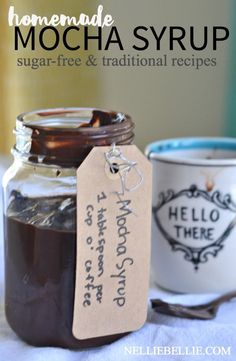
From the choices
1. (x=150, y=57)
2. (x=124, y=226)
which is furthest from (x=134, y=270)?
(x=150, y=57)

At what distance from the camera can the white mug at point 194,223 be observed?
0.44 m

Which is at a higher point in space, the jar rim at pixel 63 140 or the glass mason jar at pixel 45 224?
the jar rim at pixel 63 140

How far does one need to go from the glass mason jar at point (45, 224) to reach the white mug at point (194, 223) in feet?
0.25

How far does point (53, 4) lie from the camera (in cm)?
42

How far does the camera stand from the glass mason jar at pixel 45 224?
1.16 feet

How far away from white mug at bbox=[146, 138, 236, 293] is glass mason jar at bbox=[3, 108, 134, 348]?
0.08m

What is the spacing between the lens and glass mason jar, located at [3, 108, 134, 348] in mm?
353

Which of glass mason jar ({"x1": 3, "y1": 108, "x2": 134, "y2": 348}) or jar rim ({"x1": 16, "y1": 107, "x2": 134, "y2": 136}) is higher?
jar rim ({"x1": 16, "y1": 107, "x2": 134, "y2": 136})

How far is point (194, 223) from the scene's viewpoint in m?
0.44

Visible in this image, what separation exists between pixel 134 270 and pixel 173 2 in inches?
6.8

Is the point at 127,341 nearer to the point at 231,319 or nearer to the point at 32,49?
the point at 231,319

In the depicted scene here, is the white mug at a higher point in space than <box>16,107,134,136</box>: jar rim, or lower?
lower

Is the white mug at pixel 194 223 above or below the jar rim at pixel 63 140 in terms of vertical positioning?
below

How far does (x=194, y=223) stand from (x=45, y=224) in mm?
120
